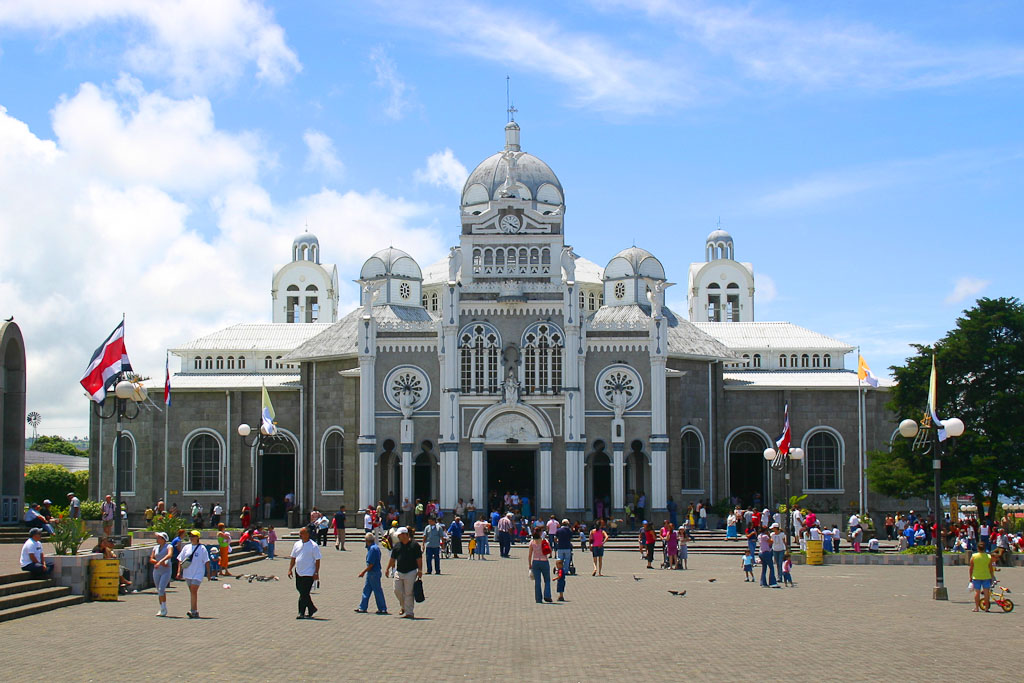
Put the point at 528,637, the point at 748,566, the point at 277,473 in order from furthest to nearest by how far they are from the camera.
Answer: the point at 277,473 < the point at 748,566 < the point at 528,637

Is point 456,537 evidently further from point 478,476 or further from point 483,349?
point 483,349

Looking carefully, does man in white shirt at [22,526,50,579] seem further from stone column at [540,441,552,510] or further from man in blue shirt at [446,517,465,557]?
stone column at [540,441,552,510]

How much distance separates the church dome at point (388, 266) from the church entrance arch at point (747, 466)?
18.1 meters

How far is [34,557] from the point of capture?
2452 centimetres

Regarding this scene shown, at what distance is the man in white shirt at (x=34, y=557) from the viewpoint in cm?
2436

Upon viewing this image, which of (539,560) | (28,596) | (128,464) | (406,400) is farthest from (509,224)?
(28,596)

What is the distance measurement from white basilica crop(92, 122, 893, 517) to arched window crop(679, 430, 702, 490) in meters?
0.10

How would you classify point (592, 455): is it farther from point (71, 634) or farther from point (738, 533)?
point (71, 634)

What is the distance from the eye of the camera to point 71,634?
19750 mm

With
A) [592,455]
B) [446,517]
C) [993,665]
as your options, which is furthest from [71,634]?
[592,455]

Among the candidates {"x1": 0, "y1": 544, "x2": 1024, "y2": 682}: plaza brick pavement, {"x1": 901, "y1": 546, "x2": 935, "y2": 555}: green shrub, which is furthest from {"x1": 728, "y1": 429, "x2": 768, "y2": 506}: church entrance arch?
{"x1": 0, "y1": 544, "x2": 1024, "y2": 682}: plaza brick pavement

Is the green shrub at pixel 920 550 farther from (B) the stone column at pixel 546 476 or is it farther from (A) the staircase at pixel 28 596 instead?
(A) the staircase at pixel 28 596

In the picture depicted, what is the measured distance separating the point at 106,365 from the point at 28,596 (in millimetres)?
13692

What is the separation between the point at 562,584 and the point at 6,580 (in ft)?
36.4
